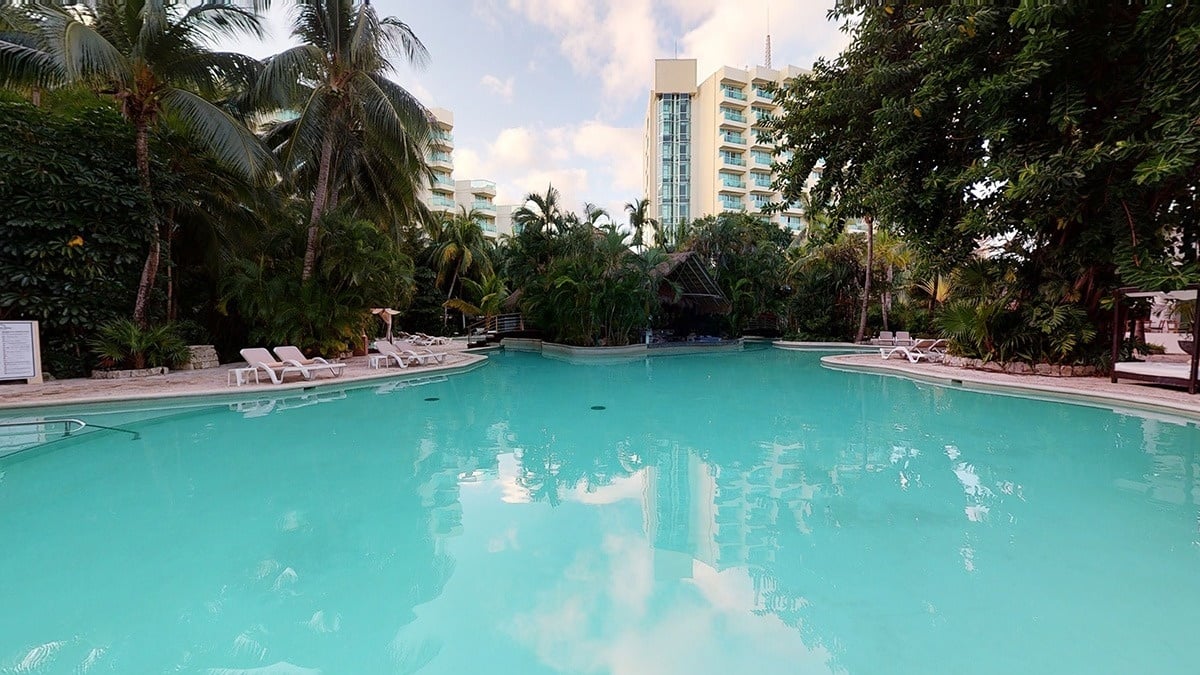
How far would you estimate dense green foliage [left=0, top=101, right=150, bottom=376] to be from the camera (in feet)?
35.1

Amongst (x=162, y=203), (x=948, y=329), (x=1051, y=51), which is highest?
(x=1051, y=51)

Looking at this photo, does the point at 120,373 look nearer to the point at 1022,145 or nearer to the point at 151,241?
the point at 151,241

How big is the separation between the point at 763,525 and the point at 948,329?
40.6 ft

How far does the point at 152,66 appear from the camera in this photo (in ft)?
37.4

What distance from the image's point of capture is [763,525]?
14.5 ft

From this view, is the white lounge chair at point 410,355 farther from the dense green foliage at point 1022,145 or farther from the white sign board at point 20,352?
the dense green foliage at point 1022,145

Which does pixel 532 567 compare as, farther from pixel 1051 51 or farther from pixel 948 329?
pixel 948 329

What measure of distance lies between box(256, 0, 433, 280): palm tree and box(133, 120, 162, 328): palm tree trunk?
2651mm

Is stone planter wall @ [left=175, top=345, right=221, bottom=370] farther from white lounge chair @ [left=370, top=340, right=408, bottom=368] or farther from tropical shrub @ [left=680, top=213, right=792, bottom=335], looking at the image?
tropical shrub @ [left=680, top=213, right=792, bottom=335]

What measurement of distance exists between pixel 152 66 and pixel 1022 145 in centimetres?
1822

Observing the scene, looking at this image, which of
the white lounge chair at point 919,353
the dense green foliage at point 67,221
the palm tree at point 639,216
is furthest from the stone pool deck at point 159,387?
the palm tree at point 639,216

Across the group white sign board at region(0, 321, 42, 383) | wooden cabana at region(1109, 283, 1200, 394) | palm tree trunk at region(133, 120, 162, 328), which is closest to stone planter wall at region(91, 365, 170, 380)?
white sign board at region(0, 321, 42, 383)

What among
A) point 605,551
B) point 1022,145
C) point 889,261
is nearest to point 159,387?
point 605,551

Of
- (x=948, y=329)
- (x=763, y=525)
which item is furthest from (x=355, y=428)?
(x=948, y=329)
